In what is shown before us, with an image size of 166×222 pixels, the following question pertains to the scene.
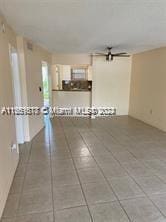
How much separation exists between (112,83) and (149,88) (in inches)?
61.0

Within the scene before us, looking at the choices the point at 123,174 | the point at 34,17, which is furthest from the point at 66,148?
the point at 34,17

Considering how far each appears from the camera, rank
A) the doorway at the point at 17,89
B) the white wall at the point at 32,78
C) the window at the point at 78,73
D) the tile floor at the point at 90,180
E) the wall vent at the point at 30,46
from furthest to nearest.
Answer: the window at the point at 78,73 < the wall vent at the point at 30,46 < the white wall at the point at 32,78 < the doorway at the point at 17,89 < the tile floor at the point at 90,180

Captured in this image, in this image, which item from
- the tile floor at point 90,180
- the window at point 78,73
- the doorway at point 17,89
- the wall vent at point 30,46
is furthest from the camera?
the window at point 78,73

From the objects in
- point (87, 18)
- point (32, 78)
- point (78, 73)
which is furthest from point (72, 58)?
point (87, 18)

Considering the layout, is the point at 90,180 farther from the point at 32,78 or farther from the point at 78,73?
the point at 78,73

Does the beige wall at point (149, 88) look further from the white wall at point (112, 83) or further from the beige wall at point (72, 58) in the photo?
the beige wall at point (72, 58)

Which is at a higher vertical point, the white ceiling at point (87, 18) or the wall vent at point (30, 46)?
the white ceiling at point (87, 18)

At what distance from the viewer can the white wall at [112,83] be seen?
6363 millimetres

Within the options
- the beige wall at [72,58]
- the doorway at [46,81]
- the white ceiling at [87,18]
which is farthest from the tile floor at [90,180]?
the beige wall at [72,58]

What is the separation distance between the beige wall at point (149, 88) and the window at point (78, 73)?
3.46 m

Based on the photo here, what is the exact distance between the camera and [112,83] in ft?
21.4

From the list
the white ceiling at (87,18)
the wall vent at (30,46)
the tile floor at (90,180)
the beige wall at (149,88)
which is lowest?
the tile floor at (90,180)

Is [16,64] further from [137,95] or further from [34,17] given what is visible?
[137,95]

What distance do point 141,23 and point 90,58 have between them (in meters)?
3.80
